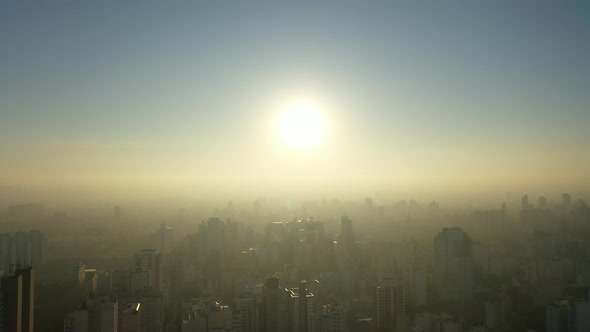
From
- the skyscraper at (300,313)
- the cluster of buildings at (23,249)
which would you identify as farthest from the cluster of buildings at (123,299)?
the skyscraper at (300,313)

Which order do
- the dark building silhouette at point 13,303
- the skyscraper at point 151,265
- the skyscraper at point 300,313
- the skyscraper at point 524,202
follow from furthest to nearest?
the skyscraper at point 524,202 < the skyscraper at point 151,265 < the skyscraper at point 300,313 < the dark building silhouette at point 13,303

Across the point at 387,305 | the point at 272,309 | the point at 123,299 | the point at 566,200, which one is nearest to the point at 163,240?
the point at 123,299

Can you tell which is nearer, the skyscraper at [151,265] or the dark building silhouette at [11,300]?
the dark building silhouette at [11,300]

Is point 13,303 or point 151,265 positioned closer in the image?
point 13,303

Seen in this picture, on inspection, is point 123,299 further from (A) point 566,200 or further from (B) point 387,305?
(A) point 566,200

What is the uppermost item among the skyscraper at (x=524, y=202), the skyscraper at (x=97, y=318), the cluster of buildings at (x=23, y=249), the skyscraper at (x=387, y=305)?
the skyscraper at (x=524, y=202)

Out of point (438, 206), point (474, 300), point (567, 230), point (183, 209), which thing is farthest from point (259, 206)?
point (474, 300)

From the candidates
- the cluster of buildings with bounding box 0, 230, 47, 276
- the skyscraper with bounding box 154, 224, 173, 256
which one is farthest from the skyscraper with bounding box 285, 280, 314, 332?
the skyscraper with bounding box 154, 224, 173, 256

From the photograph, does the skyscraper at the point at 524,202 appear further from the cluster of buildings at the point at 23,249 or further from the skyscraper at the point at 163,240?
the cluster of buildings at the point at 23,249
